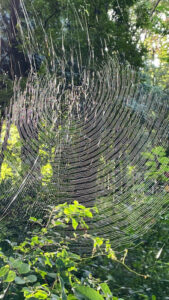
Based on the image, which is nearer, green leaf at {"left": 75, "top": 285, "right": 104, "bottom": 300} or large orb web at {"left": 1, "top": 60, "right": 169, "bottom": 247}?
green leaf at {"left": 75, "top": 285, "right": 104, "bottom": 300}

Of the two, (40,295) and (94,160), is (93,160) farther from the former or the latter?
(40,295)

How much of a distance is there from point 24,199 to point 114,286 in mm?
648

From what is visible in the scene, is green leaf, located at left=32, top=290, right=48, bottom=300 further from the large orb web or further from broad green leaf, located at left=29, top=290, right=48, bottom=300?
the large orb web

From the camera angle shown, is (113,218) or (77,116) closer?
(113,218)

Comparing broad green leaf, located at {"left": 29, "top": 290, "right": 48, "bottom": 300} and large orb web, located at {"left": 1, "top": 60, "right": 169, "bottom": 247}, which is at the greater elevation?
large orb web, located at {"left": 1, "top": 60, "right": 169, "bottom": 247}

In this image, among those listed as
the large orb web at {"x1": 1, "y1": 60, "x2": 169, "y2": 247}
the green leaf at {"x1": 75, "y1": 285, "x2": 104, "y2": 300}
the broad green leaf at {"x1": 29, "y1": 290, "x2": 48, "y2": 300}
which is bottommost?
the broad green leaf at {"x1": 29, "y1": 290, "x2": 48, "y2": 300}

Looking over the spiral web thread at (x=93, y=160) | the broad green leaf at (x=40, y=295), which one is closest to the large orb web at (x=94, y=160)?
the spiral web thread at (x=93, y=160)

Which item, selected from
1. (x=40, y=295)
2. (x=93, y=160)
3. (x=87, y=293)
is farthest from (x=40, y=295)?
(x=93, y=160)

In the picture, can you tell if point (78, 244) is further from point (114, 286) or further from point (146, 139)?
point (146, 139)

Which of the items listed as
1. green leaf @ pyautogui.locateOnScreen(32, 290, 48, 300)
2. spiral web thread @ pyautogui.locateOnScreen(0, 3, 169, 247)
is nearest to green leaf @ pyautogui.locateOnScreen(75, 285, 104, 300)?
green leaf @ pyautogui.locateOnScreen(32, 290, 48, 300)

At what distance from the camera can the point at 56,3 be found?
3.35m

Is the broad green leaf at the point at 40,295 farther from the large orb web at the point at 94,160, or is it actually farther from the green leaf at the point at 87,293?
the large orb web at the point at 94,160

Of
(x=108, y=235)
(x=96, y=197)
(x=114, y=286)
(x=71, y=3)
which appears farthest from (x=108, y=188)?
(x=71, y=3)

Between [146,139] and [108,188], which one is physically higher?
[146,139]
